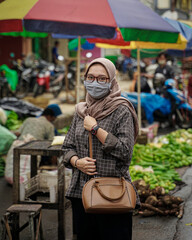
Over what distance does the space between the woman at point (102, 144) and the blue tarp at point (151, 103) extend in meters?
7.37

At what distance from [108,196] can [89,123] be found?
1.85 feet

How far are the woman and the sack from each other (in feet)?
0.29

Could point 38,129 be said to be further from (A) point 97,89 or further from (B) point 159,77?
(B) point 159,77

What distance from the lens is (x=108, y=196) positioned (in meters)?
2.87

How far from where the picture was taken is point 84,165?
3.01 meters

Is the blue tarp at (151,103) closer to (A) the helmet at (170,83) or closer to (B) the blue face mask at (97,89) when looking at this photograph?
(A) the helmet at (170,83)

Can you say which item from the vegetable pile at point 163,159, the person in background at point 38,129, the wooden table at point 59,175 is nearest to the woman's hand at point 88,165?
the wooden table at point 59,175

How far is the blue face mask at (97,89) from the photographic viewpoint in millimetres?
3055

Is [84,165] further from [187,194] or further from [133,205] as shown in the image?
[187,194]

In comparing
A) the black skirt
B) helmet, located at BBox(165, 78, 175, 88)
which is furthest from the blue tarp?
the black skirt

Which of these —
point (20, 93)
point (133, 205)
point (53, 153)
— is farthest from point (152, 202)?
point (20, 93)

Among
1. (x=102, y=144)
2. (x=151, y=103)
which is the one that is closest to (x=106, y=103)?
(x=102, y=144)

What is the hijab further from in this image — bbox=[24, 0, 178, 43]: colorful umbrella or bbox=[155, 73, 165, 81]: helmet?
bbox=[155, 73, 165, 81]: helmet

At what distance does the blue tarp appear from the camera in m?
10.9
